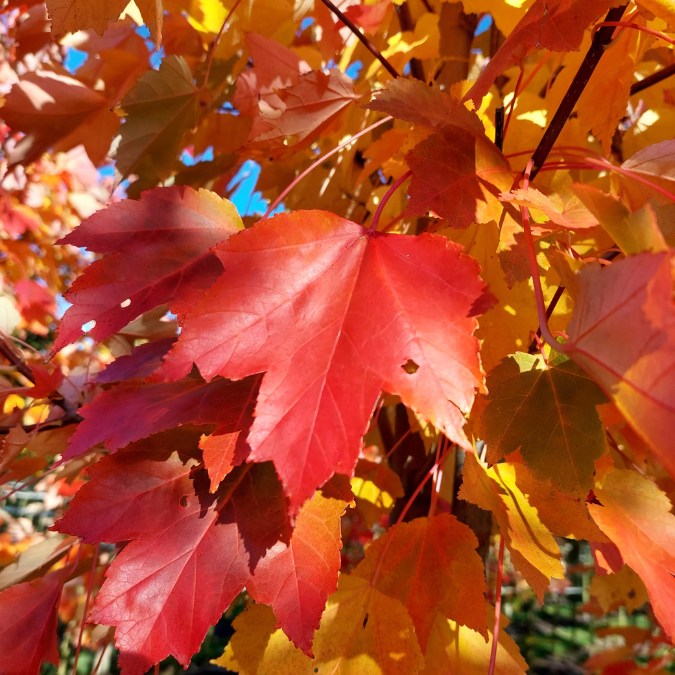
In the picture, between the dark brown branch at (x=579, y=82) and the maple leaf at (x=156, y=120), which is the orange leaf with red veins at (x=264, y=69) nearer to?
the maple leaf at (x=156, y=120)

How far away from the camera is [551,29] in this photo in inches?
16.5

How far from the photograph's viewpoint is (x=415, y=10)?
3.13 ft

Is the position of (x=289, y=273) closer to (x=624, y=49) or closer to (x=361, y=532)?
(x=624, y=49)

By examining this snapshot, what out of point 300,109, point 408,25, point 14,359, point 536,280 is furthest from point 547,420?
point 408,25

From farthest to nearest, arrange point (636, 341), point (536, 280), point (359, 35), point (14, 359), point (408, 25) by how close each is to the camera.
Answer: point (408, 25), point (14, 359), point (359, 35), point (536, 280), point (636, 341)

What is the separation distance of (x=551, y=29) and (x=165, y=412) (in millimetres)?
370

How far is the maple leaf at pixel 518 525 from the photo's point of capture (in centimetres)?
47

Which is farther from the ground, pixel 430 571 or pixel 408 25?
pixel 408 25

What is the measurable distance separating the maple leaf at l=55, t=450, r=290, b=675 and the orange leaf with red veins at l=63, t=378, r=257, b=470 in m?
0.03

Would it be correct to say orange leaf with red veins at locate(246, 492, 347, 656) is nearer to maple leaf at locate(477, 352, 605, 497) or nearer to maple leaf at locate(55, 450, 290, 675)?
maple leaf at locate(55, 450, 290, 675)

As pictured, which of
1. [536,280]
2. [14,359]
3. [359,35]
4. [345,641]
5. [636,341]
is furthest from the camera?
[14,359]

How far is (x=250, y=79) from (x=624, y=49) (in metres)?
0.44

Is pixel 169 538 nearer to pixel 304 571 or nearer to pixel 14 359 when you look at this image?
pixel 304 571

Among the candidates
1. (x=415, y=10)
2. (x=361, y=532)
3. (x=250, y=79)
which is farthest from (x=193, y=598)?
(x=361, y=532)
